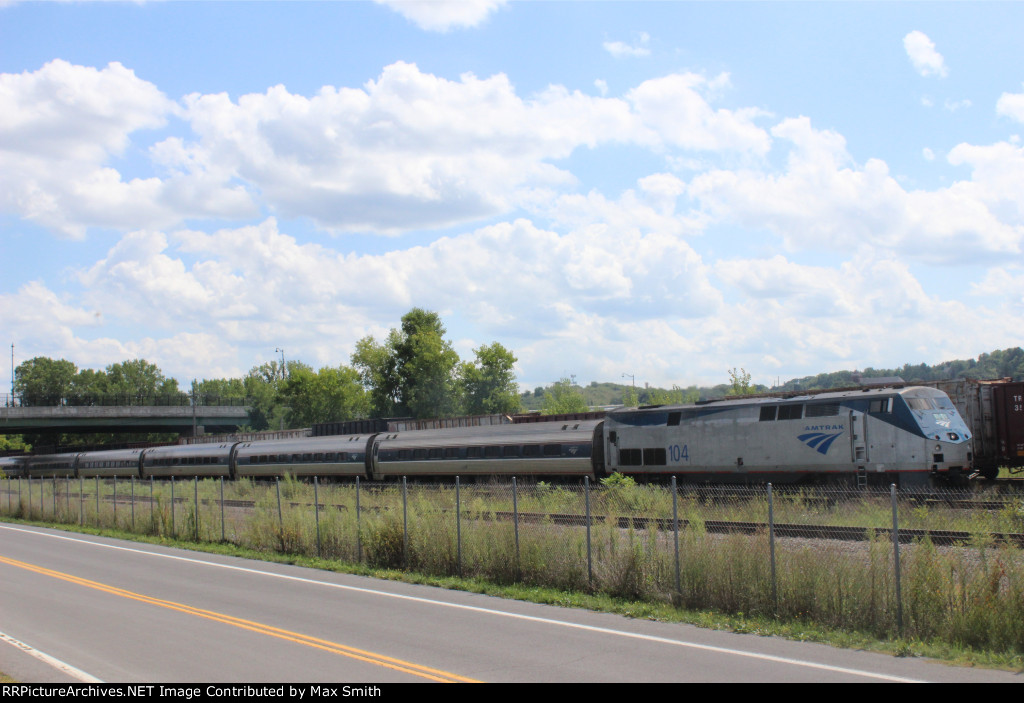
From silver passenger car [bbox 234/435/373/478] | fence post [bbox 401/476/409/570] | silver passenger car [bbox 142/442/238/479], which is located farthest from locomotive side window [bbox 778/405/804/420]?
silver passenger car [bbox 142/442/238/479]

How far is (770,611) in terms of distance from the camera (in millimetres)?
11438

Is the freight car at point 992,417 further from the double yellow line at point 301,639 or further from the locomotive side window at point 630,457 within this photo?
the double yellow line at point 301,639

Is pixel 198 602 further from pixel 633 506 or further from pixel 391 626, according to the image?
pixel 633 506

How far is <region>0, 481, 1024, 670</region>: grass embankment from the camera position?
32.1ft

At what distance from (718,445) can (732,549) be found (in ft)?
47.0

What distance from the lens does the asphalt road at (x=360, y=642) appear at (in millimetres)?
9023

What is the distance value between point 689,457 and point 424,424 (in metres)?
34.0

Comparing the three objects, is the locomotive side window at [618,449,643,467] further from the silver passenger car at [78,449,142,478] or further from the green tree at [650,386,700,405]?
the green tree at [650,386,700,405]

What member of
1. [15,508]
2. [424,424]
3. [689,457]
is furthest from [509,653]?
[424,424]

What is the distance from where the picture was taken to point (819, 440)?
23.4m

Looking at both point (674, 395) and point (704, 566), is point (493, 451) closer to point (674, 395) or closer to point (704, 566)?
point (704, 566)

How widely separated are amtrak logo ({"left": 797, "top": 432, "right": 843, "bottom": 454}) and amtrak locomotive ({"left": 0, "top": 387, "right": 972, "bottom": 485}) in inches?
1.2

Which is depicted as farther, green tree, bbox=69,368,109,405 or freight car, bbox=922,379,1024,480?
green tree, bbox=69,368,109,405

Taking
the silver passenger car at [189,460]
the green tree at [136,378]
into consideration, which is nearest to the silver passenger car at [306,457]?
the silver passenger car at [189,460]
